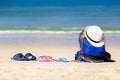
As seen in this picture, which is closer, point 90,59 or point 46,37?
point 90,59

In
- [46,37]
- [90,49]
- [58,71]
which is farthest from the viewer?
[46,37]

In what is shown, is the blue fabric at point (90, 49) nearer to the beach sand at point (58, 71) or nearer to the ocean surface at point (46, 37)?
the beach sand at point (58, 71)

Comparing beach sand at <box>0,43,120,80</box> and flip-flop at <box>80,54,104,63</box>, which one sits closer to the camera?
beach sand at <box>0,43,120,80</box>

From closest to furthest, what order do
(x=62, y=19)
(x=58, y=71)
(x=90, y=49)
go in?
(x=58, y=71) < (x=90, y=49) < (x=62, y=19)

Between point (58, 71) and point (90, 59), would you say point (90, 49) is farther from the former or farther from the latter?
point (58, 71)

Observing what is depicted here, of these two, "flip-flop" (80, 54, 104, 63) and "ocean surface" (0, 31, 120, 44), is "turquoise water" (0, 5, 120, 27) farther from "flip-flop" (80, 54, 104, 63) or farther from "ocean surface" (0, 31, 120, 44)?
"flip-flop" (80, 54, 104, 63)

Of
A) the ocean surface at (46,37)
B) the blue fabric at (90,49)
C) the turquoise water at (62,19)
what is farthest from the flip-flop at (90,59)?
the turquoise water at (62,19)

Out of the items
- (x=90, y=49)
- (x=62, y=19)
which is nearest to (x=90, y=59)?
(x=90, y=49)

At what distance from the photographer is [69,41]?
46.3 ft

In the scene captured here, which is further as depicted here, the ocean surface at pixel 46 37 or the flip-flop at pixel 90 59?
the ocean surface at pixel 46 37

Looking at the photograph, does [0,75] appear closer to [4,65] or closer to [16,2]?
[4,65]

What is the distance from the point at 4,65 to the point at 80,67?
1.04m

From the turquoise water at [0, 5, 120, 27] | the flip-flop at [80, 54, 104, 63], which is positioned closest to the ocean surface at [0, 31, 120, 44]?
the turquoise water at [0, 5, 120, 27]

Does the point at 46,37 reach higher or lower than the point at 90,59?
lower
